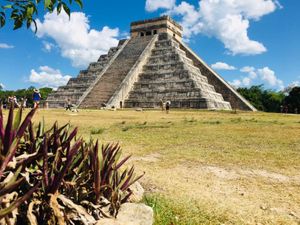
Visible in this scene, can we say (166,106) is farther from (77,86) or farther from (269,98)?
(269,98)

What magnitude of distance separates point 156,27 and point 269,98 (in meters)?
30.1


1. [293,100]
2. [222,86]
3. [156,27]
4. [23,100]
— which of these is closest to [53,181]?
[23,100]

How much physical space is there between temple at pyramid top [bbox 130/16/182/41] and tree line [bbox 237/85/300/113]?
65.6ft

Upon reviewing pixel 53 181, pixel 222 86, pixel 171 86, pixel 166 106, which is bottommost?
pixel 53 181

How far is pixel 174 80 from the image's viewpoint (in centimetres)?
3431

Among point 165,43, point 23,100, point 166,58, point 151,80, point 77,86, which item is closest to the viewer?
point 23,100

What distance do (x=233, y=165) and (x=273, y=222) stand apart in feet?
9.14

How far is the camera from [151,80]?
36.7 meters

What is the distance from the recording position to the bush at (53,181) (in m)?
2.21

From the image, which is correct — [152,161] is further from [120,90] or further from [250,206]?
[120,90]

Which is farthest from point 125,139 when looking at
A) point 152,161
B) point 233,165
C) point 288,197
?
point 288,197

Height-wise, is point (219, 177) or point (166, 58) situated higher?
point (166, 58)

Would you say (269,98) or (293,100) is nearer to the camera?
(293,100)

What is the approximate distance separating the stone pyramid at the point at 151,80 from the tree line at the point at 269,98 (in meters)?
17.9
